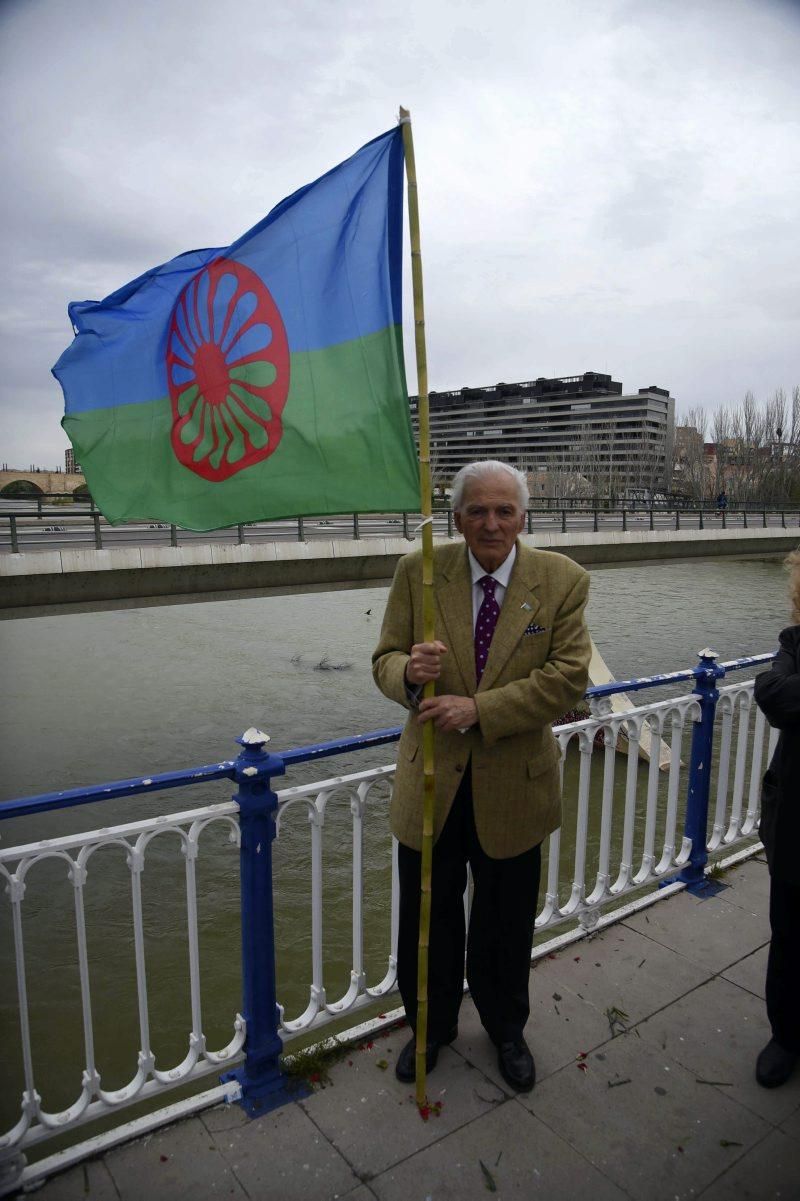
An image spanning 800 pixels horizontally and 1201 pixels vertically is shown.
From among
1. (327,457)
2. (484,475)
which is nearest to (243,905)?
(327,457)

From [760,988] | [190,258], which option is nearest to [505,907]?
[760,988]

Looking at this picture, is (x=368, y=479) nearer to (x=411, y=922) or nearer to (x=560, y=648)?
(x=560, y=648)

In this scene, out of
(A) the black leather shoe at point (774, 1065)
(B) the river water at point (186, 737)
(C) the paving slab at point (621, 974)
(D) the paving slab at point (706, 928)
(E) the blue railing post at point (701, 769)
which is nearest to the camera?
(A) the black leather shoe at point (774, 1065)

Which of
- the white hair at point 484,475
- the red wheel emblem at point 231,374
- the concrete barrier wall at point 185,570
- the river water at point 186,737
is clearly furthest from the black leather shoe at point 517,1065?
the concrete barrier wall at point 185,570

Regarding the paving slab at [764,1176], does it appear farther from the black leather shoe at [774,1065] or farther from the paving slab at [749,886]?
the paving slab at [749,886]

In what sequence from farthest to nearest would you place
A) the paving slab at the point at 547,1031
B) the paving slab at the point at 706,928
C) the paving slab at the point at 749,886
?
the paving slab at the point at 749,886
the paving slab at the point at 706,928
the paving slab at the point at 547,1031

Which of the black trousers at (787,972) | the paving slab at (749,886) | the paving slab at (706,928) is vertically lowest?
the paving slab at (749,886)

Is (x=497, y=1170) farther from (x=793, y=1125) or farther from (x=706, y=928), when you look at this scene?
(x=706, y=928)

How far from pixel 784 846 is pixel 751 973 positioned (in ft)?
3.56

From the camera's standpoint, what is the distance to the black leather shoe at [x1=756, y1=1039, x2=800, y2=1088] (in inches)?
110

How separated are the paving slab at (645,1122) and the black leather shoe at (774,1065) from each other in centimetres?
18

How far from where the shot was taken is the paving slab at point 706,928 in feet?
12.0

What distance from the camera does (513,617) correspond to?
2.59 metres

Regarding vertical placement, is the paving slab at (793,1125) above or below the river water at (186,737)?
above
